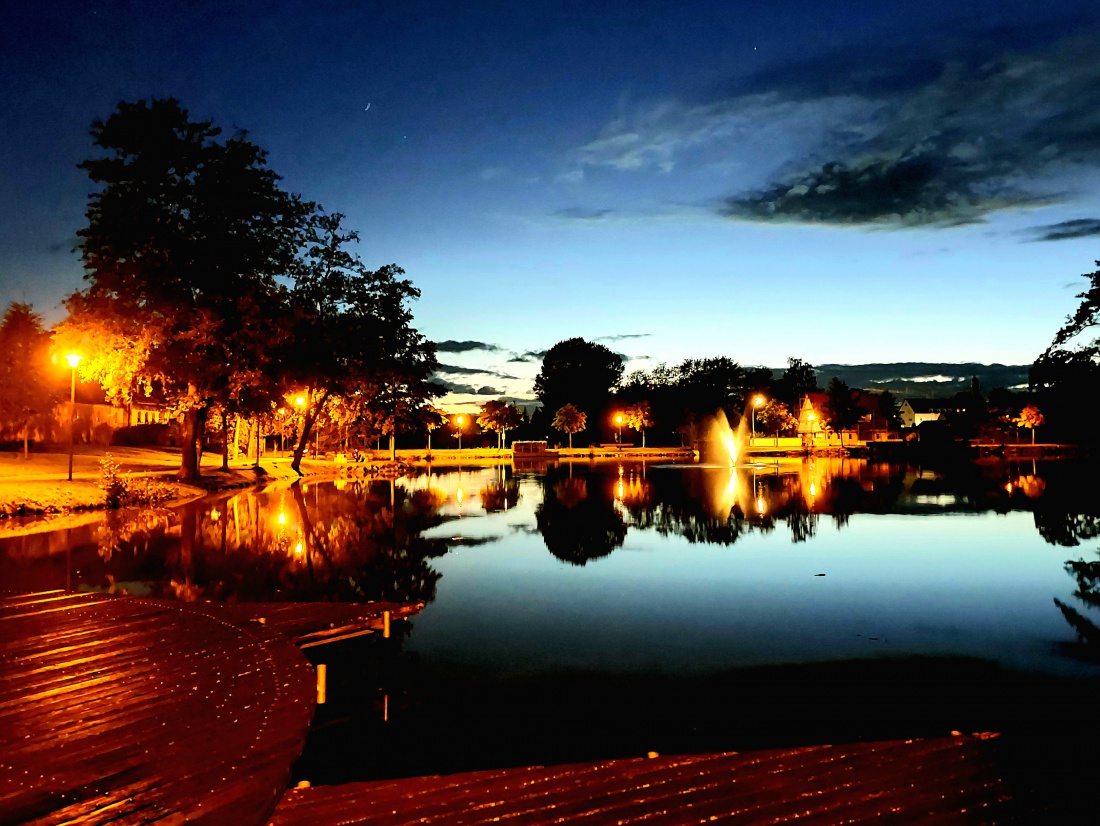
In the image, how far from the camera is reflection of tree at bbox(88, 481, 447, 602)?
45.6 feet

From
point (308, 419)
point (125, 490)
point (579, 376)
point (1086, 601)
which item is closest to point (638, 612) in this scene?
point (1086, 601)

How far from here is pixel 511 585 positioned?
15484mm

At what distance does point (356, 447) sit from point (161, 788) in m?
67.7

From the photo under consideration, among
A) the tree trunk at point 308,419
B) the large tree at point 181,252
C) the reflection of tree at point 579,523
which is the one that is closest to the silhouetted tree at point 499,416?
the tree trunk at point 308,419

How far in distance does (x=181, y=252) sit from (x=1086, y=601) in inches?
1286

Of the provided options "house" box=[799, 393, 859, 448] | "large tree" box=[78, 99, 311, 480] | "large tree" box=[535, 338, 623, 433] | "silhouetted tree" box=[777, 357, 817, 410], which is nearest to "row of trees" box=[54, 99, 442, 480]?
"large tree" box=[78, 99, 311, 480]

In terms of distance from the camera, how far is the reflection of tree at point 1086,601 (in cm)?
1104

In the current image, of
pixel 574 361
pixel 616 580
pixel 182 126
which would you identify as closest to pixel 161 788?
pixel 616 580

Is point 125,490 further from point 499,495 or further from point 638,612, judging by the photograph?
point 638,612

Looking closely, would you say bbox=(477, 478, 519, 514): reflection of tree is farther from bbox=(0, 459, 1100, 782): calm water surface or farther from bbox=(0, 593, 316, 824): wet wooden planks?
bbox=(0, 593, 316, 824): wet wooden planks

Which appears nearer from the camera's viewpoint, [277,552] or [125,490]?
[277,552]

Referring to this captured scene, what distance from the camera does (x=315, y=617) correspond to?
10742 millimetres

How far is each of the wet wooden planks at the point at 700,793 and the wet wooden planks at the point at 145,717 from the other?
66 cm

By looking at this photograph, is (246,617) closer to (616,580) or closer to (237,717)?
(237,717)
